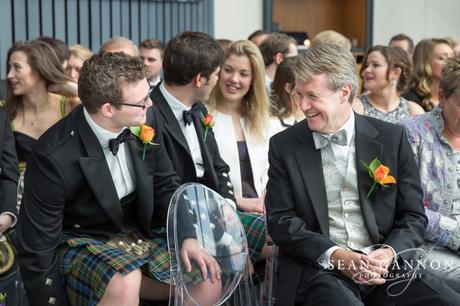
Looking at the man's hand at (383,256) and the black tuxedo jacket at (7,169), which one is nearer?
the man's hand at (383,256)

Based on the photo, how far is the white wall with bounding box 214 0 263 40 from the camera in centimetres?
980

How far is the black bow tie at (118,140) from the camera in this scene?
3.14 m

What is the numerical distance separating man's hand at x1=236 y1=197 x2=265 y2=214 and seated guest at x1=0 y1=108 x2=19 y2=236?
113 centimetres

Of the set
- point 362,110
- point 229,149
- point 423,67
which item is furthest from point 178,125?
point 423,67

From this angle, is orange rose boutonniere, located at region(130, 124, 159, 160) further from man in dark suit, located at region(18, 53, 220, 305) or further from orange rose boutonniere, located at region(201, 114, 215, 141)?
orange rose boutonniere, located at region(201, 114, 215, 141)

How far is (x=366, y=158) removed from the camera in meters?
3.13

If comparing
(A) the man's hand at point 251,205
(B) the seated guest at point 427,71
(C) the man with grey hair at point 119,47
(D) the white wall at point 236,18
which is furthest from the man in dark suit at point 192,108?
(D) the white wall at point 236,18

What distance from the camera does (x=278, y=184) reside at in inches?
123

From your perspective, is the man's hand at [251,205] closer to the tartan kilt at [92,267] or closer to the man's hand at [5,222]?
the tartan kilt at [92,267]

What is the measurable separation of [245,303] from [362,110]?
7.96 ft

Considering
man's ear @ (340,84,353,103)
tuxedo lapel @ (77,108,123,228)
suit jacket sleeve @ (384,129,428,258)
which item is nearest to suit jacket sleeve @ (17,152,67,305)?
tuxedo lapel @ (77,108,123,228)

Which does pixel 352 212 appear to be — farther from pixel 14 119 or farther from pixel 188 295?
pixel 14 119

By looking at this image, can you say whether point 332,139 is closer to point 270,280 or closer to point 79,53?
point 270,280

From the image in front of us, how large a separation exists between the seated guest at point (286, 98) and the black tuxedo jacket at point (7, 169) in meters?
1.59
